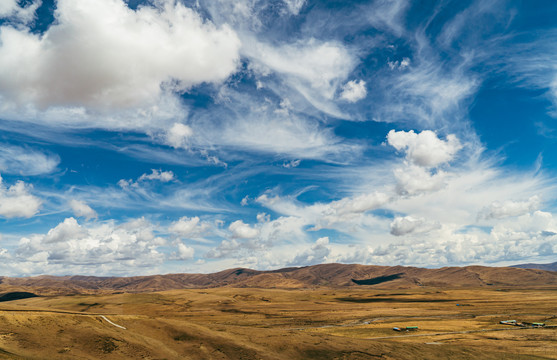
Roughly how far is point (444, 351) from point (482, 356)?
627 cm

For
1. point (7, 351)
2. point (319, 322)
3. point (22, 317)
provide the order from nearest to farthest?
point (7, 351)
point (22, 317)
point (319, 322)

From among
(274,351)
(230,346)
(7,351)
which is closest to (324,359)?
(274,351)

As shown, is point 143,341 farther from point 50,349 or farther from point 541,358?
point 541,358

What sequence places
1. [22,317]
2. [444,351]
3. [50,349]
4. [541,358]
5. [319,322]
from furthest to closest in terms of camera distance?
[319,322] < [444,351] < [541,358] < [22,317] < [50,349]

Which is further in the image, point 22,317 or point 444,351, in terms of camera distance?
point 444,351

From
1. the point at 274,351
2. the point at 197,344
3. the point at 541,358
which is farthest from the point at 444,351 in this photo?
the point at 197,344

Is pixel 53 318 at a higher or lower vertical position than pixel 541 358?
higher

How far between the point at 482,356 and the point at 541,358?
9160 millimetres

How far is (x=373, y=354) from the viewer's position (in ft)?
187

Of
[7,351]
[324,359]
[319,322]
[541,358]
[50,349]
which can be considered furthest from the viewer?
[319,322]

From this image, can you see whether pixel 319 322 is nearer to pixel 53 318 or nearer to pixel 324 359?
pixel 324 359

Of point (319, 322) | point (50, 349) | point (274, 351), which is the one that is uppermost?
point (50, 349)

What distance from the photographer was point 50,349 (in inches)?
1674

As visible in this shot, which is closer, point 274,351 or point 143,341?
point 143,341
